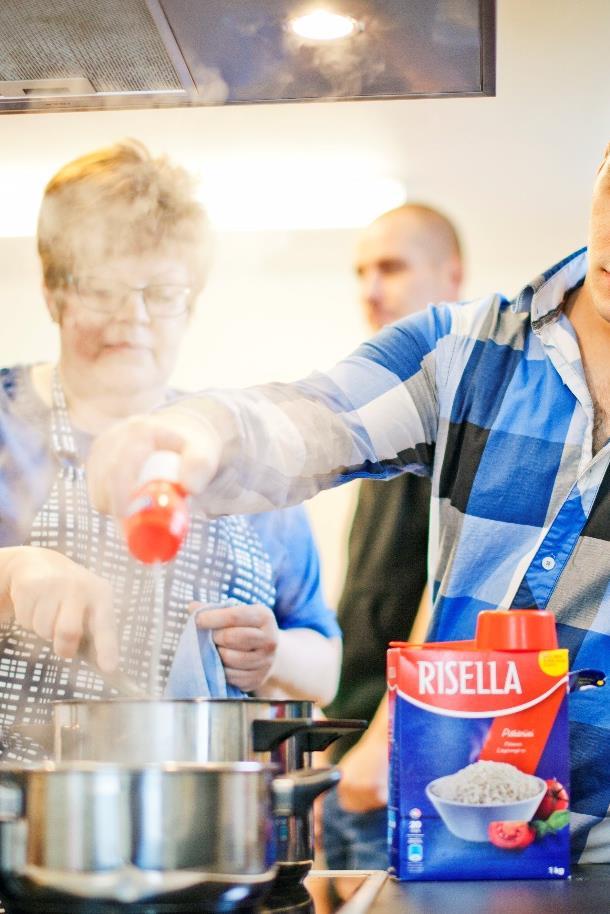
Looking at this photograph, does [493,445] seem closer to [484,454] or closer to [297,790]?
[484,454]

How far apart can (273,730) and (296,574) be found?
563 millimetres

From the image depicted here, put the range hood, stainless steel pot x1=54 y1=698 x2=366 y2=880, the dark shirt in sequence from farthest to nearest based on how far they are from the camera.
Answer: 1. the dark shirt
2. the range hood
3. stainless steel pot x1=54 y1=698 x2=366 y2=880

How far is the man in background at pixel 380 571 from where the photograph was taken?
1.53 m

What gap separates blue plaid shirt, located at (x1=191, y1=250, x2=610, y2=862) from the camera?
52.1 inches

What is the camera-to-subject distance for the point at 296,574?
1568 mm

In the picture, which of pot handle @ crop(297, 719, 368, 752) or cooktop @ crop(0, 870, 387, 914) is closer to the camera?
cooktop @ crop(0, 870, 387, 914)

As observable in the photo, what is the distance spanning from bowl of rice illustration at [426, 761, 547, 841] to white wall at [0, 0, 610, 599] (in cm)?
52

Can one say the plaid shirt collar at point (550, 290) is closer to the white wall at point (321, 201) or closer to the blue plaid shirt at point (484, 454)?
the blue plaid shirt at point (484, 454)

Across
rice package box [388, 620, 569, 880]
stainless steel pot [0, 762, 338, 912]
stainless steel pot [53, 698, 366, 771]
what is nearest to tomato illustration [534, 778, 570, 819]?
rice package box [388, 620, 569, 880]

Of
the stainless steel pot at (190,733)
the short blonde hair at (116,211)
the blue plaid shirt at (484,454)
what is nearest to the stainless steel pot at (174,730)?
the stainless steel pot at (190,733)

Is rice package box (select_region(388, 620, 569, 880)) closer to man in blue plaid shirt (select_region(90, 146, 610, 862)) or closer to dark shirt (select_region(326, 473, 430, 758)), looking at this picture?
man in blue plaid shirt (select_region(90, 146, 610, 862))

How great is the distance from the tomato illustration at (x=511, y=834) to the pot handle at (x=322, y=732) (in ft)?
0.52

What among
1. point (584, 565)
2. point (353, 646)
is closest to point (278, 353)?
point (353, 646)

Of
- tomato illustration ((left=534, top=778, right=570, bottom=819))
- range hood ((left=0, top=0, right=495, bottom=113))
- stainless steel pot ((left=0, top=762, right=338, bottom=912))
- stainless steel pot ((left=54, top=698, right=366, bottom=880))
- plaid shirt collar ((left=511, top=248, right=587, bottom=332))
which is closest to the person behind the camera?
stainless steel pot ((left=0, top=762, right=338, bottom=912))
